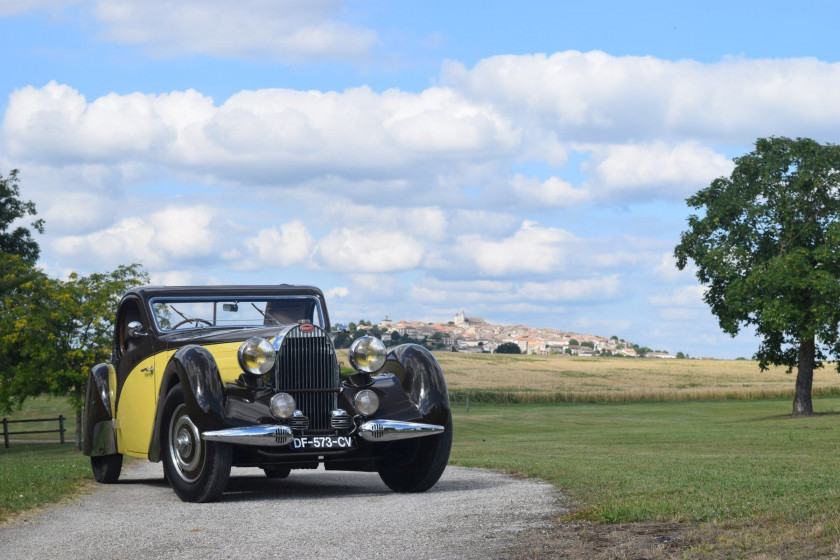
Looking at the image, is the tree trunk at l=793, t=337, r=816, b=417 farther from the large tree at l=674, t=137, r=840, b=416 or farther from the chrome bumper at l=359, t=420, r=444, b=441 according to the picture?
the chrome bumper at l=359, t=420, r=444, b=441

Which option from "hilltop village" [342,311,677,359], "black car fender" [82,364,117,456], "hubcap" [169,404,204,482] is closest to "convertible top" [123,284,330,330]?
"black car fender" [82,364,117,456]

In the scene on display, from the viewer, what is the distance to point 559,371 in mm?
93188

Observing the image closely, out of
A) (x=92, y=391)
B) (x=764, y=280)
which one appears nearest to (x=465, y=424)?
(x=764, y=280)

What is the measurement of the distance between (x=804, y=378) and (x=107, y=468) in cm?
3592

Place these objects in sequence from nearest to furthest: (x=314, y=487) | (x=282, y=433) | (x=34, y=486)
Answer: (x=282, y=433) → (x=34, y=486) → (x=314, y=487)

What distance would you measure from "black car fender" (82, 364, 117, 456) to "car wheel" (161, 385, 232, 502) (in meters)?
2.52

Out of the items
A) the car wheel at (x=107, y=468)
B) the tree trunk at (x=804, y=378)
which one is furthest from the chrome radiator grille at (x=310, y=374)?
the tree trunk at (x=804, y=378)

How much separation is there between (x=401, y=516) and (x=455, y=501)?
112cm

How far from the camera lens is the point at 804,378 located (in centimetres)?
4328

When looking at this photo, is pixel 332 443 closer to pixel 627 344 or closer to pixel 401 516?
pixel 401 516

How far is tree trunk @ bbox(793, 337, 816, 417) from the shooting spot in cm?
4312

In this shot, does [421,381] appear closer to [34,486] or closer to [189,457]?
[189,457]

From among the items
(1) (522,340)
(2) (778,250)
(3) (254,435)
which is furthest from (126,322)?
(1) (522,340)

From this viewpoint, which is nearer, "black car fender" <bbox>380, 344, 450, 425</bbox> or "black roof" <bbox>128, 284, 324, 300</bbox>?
"black car fender" <bbox>380, 344, 450, 425</bbox>
